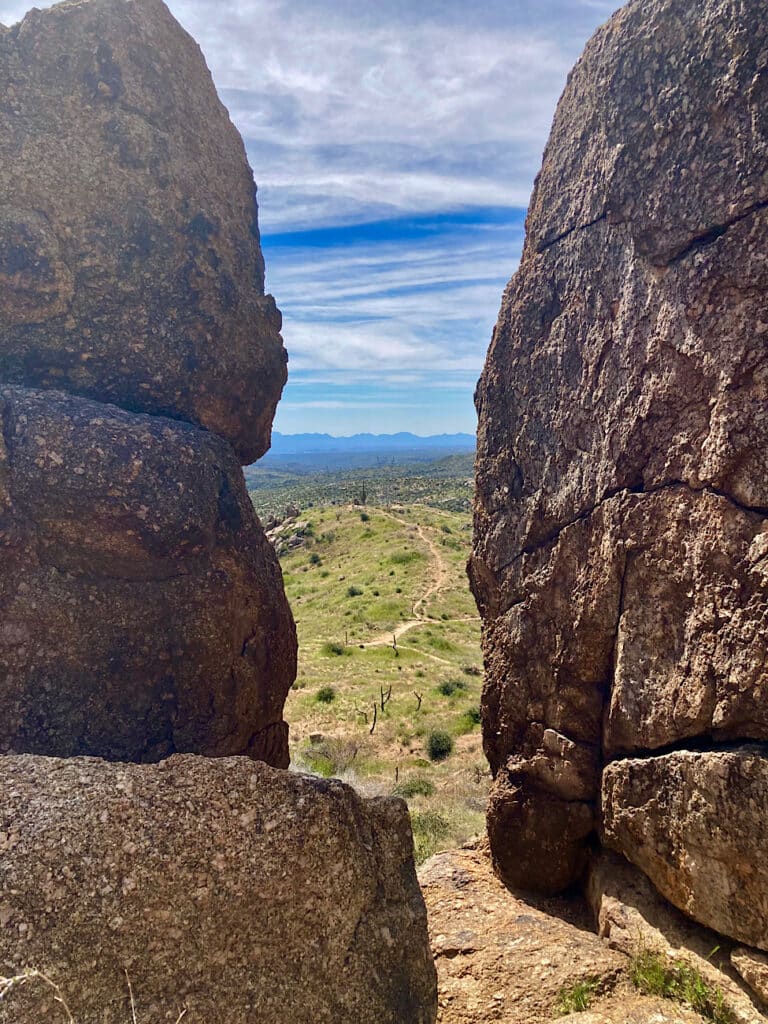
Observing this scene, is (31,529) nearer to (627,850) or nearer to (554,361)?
(554,361)

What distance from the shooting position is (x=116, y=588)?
25.0ft

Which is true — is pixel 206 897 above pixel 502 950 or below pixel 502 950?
above

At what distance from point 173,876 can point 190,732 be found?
2.98 m

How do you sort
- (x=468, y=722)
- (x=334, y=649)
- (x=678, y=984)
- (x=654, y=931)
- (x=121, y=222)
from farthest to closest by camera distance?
(x=334, y=649), (x=468, y=722), (x=121, y=222), (x=654, y=931), (x=678, y=984)

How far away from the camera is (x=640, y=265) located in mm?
8219

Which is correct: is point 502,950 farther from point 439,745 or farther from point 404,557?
point 404,557

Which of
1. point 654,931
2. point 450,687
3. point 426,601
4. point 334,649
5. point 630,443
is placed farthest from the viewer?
point 426,601

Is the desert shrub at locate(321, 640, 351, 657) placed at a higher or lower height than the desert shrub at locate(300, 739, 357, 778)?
lower

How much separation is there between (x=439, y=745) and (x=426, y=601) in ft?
84.3

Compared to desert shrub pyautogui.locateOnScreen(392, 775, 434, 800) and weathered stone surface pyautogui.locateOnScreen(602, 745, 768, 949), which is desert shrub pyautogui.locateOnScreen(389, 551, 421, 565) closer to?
desert shrub pyautogui.locateOnScreen(392, 775, 434, 800)

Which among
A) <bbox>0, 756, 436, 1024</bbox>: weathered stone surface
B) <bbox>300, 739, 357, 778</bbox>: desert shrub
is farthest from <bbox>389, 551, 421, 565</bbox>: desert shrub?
<bbox>0, 756, 436, 1024</bbox>: weathered stone surface

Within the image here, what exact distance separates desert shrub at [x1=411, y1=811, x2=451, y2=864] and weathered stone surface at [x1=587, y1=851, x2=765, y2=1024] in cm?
468

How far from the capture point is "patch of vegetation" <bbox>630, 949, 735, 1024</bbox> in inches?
257

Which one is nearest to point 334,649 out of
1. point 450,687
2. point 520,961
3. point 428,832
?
point 450,687
